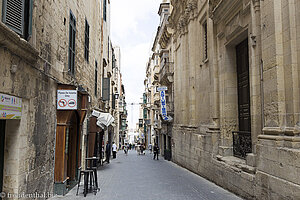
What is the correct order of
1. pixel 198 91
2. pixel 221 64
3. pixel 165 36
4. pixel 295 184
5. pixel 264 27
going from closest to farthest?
1. pixel 295 184
2. pixel 264 27
3. pixel 221 64
4. pixel 198 91
5. pixel 165 36

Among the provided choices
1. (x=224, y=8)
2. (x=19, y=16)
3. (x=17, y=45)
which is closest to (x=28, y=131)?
(x=17, y=45)

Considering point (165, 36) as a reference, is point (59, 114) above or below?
below

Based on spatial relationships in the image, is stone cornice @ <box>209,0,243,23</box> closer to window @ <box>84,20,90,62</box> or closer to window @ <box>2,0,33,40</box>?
window @ <box>84,20,90,62</box>

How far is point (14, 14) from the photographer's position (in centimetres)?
530

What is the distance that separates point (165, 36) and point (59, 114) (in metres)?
20.8

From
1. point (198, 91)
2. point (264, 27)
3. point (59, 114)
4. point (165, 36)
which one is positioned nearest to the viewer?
point (264, 27)

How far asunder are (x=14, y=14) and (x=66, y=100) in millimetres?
3540

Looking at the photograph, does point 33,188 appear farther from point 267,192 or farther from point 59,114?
point 267,192

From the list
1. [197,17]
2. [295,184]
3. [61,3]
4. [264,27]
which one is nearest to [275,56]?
[264,27]

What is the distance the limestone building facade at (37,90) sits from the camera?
529 centimetres

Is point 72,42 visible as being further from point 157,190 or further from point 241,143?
point 241,143

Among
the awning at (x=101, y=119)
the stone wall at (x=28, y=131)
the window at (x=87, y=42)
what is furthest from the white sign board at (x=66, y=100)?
the awning at (x=101, y=119)

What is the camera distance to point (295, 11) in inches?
249

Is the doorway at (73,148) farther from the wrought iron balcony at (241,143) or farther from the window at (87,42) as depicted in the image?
the wrought iron balcony at (241,143)
